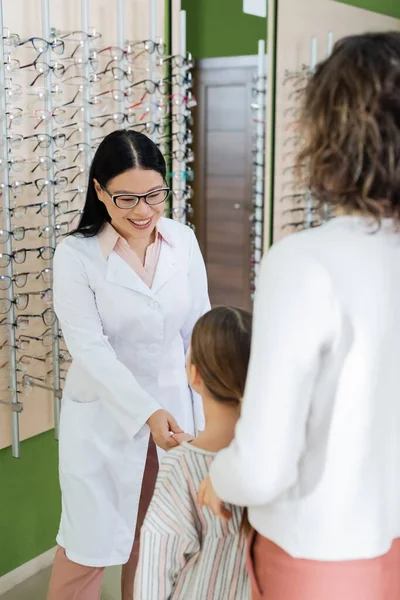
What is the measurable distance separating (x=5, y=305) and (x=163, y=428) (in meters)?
0.87

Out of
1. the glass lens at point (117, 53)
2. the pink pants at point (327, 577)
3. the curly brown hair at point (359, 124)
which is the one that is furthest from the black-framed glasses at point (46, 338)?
the curly brown hair at point (359, 124)

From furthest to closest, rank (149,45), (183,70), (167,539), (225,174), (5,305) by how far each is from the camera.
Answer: (225,174) → (183,70) → (149,45) → (5,305) → (167,539)

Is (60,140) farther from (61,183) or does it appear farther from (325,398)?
(325,398)

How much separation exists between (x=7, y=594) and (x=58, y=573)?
700 millimetres

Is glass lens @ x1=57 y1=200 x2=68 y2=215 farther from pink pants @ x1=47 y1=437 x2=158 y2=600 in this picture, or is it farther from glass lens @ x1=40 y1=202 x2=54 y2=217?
pink pants @ x1=47 y1=437 x2=158 y2=600

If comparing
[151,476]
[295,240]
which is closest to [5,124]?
[151,476]

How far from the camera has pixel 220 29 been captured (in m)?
2.81

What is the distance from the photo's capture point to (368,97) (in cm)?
84

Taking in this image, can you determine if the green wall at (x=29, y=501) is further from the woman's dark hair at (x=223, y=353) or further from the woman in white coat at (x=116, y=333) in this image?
the woman's dark hair at (x=223, y=353)

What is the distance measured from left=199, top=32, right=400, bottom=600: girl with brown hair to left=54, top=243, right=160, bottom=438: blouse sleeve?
62cm

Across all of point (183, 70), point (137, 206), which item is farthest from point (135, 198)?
point (183, 70)

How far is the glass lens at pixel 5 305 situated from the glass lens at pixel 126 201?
0.66 m

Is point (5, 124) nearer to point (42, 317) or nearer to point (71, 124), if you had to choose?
point (71, 124)

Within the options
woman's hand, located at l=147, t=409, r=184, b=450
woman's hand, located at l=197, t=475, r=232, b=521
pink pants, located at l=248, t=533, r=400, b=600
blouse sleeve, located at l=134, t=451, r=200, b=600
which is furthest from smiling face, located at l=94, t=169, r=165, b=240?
pink pants, located at l=248, t=533, r=400, b=600
